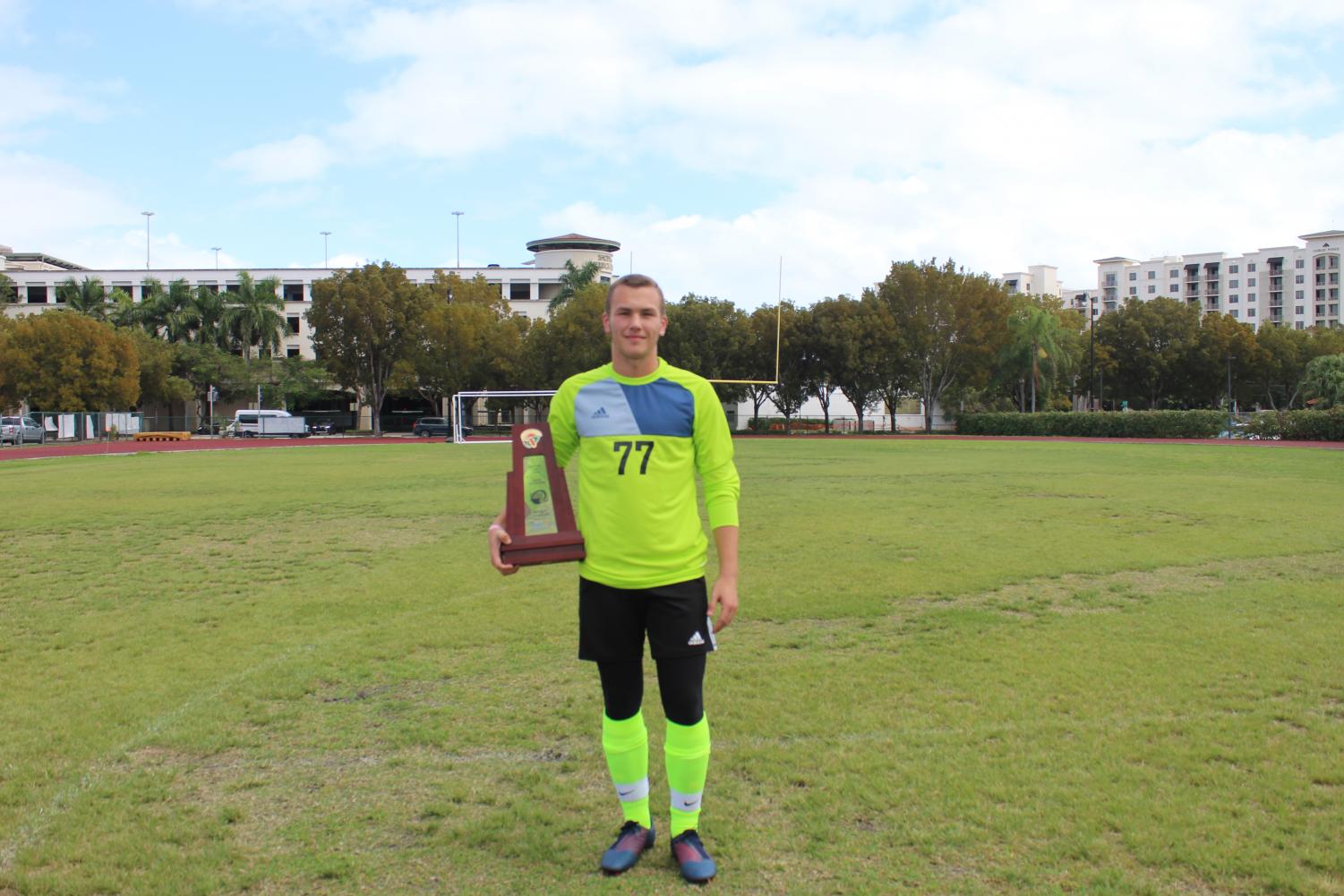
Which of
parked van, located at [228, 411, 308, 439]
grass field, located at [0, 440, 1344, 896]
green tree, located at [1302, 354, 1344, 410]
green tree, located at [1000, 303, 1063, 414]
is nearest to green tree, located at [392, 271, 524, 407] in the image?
parked van, located at [228, 411, 308, 439]

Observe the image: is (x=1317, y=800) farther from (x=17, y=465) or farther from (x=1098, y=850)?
(x=17, y=465)

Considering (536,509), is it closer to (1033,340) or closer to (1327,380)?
(1033,340)

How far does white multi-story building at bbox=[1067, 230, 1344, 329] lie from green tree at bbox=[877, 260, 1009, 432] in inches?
3172

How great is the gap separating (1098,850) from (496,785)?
228cm

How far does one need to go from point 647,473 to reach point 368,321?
54.1 metres

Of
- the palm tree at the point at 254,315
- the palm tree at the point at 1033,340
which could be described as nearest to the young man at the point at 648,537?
the palm tree at the point at 1033,340

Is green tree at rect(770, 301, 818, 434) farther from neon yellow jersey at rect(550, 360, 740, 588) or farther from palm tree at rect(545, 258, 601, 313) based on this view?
neon yellow jersey at rect(550, 360, 740, 588)

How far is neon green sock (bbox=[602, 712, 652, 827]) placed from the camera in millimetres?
3350

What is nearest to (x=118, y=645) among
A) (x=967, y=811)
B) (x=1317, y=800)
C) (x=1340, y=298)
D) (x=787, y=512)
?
(x=967, y=811)

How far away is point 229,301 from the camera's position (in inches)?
2635

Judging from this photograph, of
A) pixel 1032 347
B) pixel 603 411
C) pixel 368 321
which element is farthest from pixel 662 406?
pixel 1032 347

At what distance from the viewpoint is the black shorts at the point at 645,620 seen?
10.5ft

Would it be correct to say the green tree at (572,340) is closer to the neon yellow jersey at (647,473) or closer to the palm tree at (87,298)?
the palm tree at (87,298)

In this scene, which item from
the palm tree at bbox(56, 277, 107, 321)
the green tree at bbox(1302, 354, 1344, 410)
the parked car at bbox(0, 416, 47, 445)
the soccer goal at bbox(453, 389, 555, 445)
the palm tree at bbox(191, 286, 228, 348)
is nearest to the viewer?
the parked car at bbox(0, 416, 47, 445)
